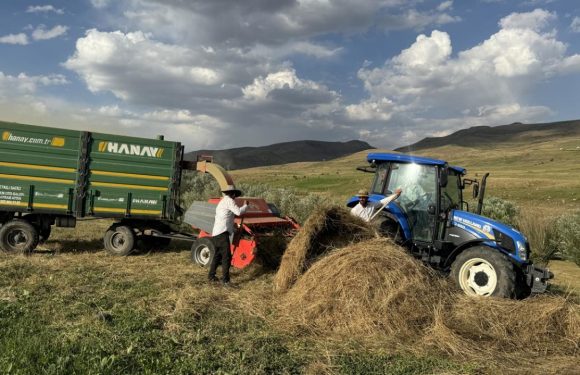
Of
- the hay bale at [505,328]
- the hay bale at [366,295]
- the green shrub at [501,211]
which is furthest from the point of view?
the green shrub at [501,211]

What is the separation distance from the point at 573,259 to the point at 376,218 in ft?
25.3

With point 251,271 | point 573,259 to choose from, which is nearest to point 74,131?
point 251,271

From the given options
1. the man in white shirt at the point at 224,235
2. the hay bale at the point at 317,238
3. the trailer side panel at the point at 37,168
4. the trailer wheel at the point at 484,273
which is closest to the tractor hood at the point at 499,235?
the trailer wheel at the point at 484,273

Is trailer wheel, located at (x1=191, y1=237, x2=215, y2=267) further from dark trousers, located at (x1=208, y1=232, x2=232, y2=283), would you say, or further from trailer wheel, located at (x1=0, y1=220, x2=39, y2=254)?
trailer wheel, located at (x1=0, y1=220, x2=39, y2=254)

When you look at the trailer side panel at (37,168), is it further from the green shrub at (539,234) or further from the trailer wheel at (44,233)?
the green shrub at (539,234)

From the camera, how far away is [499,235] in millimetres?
7410

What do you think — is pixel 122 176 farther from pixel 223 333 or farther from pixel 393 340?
pixel 393 340

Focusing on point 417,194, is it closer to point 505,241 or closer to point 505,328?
point 505,241

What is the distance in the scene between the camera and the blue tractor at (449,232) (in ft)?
23.2

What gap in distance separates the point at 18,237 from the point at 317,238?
6.57 metres

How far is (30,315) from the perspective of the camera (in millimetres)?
5492

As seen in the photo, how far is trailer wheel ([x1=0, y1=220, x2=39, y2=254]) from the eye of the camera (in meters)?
9.41

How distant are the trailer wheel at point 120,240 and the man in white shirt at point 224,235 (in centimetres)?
310

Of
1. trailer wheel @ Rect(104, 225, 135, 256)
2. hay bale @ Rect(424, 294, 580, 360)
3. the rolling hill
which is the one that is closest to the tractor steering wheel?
hay bale @ Rect(424, 294, 580, 360)
